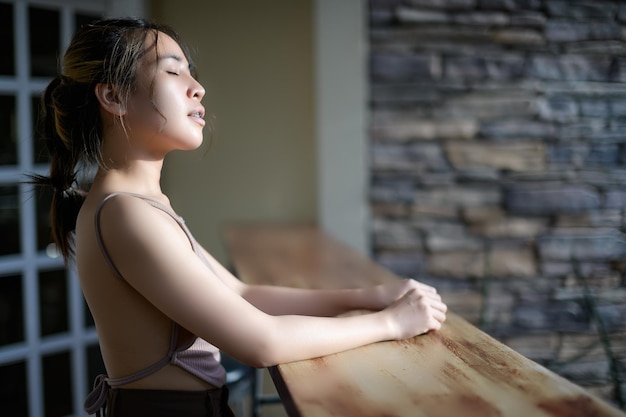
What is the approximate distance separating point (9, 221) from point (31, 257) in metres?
0.20

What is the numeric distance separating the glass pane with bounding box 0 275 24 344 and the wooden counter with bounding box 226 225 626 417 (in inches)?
94.2

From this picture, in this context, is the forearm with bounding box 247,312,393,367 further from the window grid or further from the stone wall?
the window grid

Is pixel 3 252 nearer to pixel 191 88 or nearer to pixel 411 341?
pixel 191 88

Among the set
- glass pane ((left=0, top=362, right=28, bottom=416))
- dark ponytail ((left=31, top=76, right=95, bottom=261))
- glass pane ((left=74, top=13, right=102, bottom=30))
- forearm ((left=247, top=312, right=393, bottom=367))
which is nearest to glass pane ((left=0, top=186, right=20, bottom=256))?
glass pane ((left=0, top=362, right=28, bottom=416))

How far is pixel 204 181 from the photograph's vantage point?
3418 millimetres

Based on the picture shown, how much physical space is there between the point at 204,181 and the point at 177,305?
7.78 feet

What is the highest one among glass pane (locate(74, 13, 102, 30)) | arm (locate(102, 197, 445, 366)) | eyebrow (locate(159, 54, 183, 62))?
glass pane (locate(74, 13, 102, 30))

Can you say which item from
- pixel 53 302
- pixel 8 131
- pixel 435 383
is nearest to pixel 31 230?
pixel 53 302

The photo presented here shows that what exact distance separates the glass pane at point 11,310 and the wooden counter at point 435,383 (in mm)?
2392

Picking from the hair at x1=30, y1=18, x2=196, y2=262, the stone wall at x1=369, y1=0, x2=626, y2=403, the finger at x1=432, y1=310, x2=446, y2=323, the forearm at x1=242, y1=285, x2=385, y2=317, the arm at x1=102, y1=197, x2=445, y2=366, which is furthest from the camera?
the stone wall at x1=369, y1=0, x2=626, y2=403

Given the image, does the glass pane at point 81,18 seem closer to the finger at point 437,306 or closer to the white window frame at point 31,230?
the white window frame at point 31,230

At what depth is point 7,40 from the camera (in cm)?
302

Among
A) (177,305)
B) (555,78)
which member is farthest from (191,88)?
(555,78)

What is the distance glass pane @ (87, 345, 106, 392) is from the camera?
3.37m
